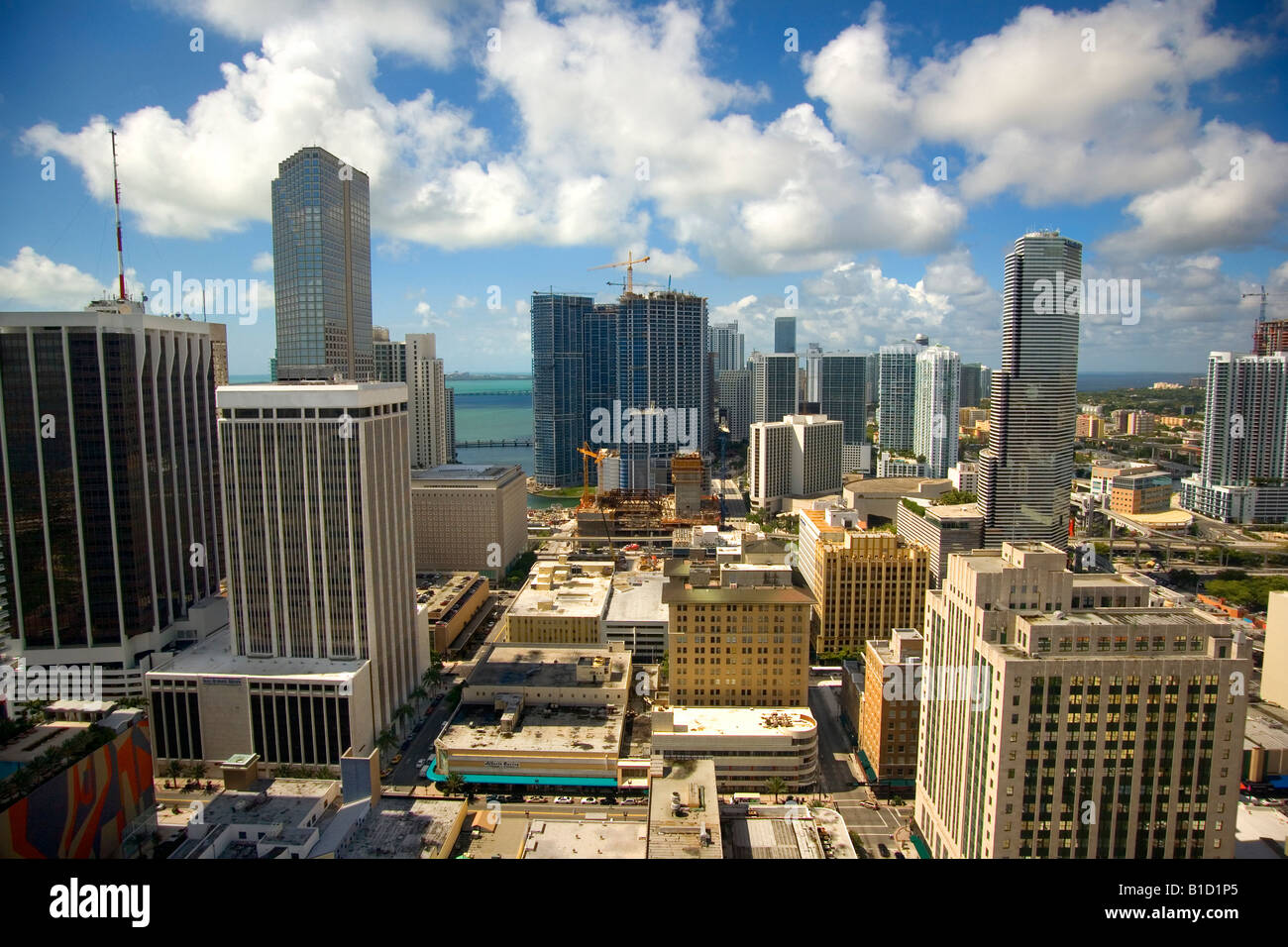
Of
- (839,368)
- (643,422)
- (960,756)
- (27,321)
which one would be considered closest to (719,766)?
(960,756)

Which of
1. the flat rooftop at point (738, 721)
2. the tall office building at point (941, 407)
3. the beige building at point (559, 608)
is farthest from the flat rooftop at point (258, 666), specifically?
the tall office building at point (941, 407)

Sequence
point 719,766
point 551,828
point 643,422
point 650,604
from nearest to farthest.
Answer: point 551,828 → point 719,766 → point 650,604 → point 643,422

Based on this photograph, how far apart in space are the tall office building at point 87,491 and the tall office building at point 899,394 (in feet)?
84.7

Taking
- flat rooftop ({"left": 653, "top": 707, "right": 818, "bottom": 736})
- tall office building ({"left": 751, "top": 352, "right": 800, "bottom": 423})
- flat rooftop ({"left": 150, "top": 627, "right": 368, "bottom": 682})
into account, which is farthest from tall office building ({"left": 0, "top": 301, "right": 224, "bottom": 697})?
tall office building ({"left": 751, "top": 352, "right": 800, "bottom": 423})

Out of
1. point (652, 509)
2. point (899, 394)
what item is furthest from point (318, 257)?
point (899, 394)

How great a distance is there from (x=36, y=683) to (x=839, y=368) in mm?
28350

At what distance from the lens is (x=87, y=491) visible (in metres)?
10.6

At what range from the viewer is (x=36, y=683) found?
9977 mm

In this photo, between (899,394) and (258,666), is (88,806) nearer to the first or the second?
(258,666)

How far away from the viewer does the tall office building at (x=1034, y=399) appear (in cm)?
1714

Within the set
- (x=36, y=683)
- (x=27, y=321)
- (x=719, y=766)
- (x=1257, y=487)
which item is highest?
(x=27, y=321)

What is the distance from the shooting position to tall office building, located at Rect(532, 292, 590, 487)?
97.3 ft
